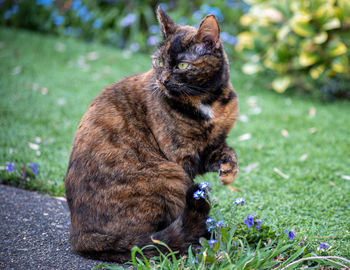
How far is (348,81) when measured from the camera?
5.15 metres

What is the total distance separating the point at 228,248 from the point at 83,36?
699 centimetres

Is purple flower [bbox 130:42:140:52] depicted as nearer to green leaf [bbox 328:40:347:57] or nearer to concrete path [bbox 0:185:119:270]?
green leaf [bbox 328:40:347:57]

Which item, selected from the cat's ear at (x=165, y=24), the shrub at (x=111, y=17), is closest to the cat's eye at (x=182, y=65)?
the cat's ear at (x=165, y=24)

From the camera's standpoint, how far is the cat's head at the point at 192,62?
2.21 m

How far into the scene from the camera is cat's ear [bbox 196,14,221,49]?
217 centimetres

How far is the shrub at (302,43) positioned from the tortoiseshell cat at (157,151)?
9.33 ft

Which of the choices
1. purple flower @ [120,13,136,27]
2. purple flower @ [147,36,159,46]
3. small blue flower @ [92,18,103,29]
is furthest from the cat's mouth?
small blue flower @ [92,18,103,29]

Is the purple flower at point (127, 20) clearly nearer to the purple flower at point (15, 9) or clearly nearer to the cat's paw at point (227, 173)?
the purple flower at point (15, 9)

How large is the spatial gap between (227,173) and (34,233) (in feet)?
4.19

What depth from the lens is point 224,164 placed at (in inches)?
88.7

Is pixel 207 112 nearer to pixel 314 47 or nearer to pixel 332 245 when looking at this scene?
pixel 332 245

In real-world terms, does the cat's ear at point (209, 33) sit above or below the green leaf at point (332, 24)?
above

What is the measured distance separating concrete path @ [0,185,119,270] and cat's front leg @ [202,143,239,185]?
90 centimetres

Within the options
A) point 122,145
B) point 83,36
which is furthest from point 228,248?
point 83,36
